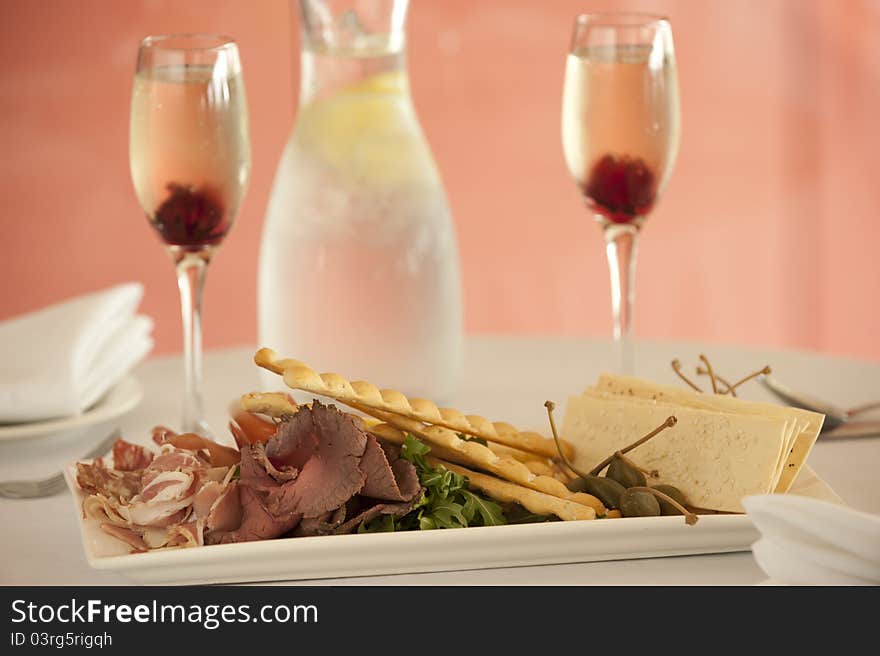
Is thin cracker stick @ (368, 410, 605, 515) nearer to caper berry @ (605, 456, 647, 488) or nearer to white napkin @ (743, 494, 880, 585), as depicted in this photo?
caper berry @ (605, 456, 647, 488)

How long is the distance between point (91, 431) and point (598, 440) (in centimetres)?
55

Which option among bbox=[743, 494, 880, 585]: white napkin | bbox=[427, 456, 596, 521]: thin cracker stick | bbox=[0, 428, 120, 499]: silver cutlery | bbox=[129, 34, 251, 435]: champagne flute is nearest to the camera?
bbox=[743, 494, 880, 585]: white napkin

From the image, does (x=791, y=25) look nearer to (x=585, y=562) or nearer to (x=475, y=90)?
(x=475, y=90)

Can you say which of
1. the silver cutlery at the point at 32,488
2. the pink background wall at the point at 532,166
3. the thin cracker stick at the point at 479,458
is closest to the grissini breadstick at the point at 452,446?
the thin cracker stick at the point at 479,458

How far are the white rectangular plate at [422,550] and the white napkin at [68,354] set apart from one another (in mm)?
388

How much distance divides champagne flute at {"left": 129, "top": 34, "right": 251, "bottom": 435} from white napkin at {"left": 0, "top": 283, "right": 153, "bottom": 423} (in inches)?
5.3

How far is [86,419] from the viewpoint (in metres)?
1.16

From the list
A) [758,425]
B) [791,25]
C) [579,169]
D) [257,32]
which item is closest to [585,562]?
[758,425]

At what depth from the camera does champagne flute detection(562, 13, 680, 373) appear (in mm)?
1171

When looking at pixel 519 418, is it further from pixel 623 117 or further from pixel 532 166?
pixel 532 166

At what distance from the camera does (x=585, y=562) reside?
2.58 ft

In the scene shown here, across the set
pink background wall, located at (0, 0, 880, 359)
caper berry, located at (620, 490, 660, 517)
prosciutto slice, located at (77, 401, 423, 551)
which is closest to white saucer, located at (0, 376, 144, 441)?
prosciutto slice, located at (77, 401, 423, 551)

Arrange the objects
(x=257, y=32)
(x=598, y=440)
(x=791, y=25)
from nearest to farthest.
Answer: (x=598, y=440), (x=257, y=32), (x=791, y=25)
